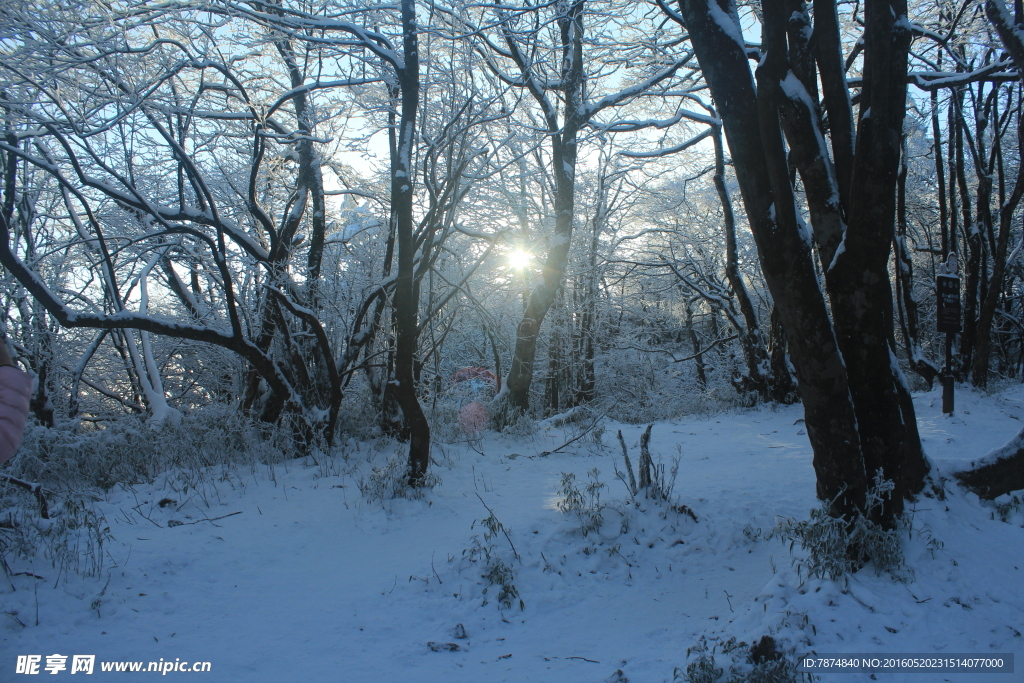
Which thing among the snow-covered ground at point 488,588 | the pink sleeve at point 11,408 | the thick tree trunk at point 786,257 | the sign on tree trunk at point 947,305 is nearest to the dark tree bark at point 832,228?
the thick tree trunk at point 786,257

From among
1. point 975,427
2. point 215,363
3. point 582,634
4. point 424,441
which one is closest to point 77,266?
point 215,363

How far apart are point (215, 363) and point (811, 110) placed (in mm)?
13000

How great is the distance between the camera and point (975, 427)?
20.8ft

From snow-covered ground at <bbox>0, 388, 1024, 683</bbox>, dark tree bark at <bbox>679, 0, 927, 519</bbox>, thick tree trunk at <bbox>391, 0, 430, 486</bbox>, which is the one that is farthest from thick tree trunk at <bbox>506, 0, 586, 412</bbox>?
dark tree bark at <bbox>679, 0, 927, 519</bbox>

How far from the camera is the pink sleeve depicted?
5.24ft

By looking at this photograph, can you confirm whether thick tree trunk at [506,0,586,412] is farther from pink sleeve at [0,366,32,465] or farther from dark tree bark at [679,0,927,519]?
pink sleeve at [0,366,32,465]

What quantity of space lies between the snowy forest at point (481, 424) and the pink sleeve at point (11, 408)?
1.57m

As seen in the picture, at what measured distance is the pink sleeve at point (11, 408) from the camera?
1.60m

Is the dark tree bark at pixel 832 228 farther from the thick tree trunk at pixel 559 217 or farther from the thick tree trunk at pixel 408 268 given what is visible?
the thick tree trunk at pixel 559 217

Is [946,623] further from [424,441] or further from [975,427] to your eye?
[975,427]

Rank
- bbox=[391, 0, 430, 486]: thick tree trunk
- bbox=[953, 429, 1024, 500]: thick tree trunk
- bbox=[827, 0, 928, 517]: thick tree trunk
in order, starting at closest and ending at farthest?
bbox=[827, 0, 928, 517]: thick tree trunk
bbox=[953, 429, 1024, 500]: thick tree trunk
bbox=[391, 0, 430, 486]: thick tree trunk

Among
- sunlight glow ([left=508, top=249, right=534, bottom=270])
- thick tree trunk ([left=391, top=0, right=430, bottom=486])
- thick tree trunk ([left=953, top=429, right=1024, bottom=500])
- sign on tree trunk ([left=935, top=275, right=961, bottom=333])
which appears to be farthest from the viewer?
sunlight glow ([left=508, top=249, right=534, bottom=270])

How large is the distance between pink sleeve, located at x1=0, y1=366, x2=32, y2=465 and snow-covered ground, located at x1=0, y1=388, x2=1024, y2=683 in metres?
1.54

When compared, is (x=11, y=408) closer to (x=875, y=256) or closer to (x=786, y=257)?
(x=786, y=257)
